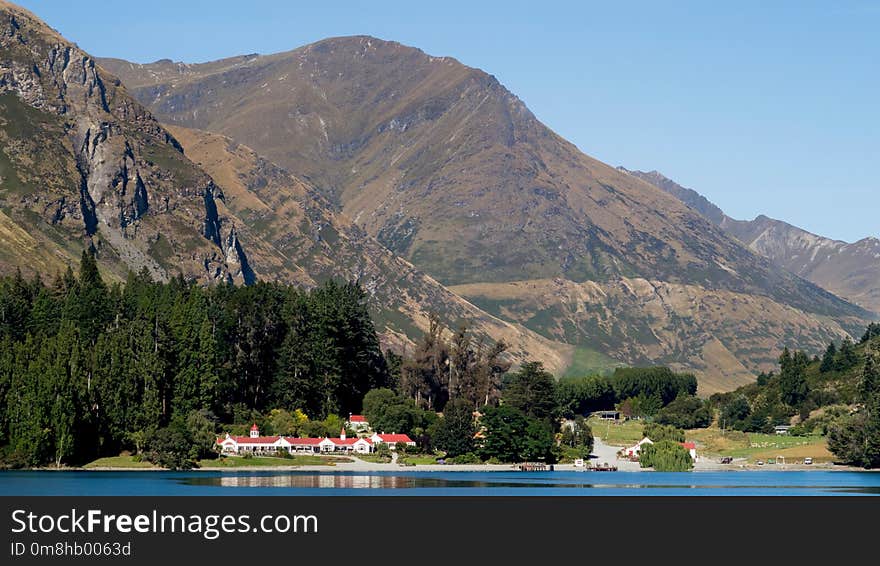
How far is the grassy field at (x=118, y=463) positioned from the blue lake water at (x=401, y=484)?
5800mm

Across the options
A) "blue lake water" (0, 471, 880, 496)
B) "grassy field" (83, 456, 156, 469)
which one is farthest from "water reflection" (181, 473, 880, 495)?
"grassy field" (83, 456, 156, 469)

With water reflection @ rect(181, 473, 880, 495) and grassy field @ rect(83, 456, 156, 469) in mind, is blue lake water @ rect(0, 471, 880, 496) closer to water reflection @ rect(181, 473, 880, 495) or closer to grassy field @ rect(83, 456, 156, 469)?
water reflection @ rect(181, 473, 880, 495)

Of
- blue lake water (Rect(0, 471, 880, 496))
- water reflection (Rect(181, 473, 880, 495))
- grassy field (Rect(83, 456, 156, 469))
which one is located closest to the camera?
blue lake water (Rect(0, 471, 880, 496))

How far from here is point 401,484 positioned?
163 meters

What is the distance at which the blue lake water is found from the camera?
14288 cm

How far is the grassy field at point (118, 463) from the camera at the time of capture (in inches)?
7219

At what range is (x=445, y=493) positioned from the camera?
474 ft

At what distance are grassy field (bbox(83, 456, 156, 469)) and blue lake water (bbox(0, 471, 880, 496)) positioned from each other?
580cm

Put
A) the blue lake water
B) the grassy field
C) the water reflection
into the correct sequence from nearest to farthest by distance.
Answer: the blue lake water
the water reflection
the grassy field

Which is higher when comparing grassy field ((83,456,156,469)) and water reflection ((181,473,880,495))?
grassy field ((83,456,156,469))

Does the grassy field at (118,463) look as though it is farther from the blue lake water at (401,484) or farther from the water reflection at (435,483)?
the water reflection at (435,483)

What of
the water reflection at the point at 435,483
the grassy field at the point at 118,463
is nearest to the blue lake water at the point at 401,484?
the water reflection at the point at 435,483
